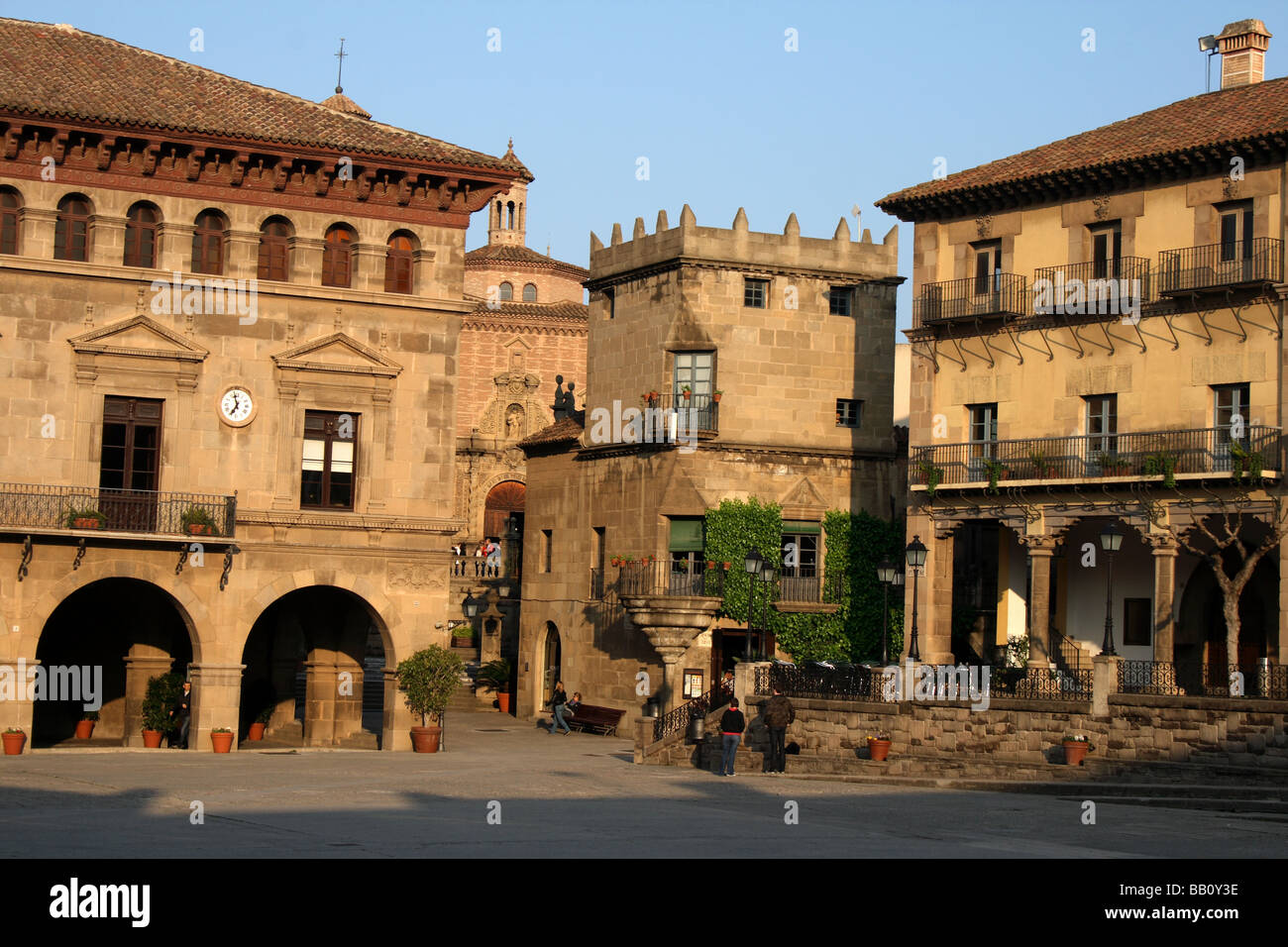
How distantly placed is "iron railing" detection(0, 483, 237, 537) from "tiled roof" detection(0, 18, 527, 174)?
7791 millimetres

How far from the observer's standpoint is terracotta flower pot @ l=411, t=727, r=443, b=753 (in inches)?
1558

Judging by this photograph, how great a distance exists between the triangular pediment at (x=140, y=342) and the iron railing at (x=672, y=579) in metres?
13.5

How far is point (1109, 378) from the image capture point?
4031 centimetres

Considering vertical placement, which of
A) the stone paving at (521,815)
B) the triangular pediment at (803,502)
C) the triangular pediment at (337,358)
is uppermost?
the triangular pediment at (337,358)

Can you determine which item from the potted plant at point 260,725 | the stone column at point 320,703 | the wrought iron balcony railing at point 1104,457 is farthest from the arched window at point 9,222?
the wrought iron balcony railing at point 1104,457

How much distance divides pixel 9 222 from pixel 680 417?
1826 cm

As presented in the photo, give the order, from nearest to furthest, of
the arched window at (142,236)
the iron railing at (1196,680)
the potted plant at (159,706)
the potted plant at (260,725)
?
the iron railing at (1196,680), the arched window at (142,236), the potted plant at (159,706), the potted plant at (260,725)

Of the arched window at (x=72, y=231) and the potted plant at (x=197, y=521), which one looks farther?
the arched window at (x=72, y=231)

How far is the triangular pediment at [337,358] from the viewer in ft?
130

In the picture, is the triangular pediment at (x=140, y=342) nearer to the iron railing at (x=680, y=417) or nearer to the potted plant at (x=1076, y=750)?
the iron railing at (x=680, y=417)

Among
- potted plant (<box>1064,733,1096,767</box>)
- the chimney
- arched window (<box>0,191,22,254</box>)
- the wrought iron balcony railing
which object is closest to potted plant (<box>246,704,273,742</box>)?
arched window (<box>0,191,22,254</box>)

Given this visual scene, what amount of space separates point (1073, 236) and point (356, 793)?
22.2m
